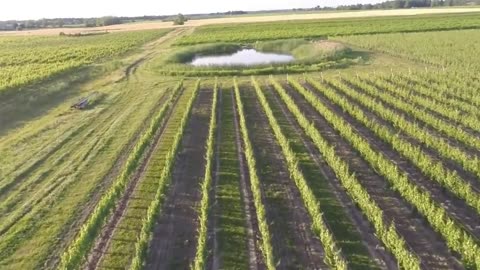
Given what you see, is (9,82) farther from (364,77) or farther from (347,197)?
(347,197)

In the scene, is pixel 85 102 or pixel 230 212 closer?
pixel 230 212

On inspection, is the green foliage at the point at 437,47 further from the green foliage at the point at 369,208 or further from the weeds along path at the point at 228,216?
the weeds along path at the point at 228,216

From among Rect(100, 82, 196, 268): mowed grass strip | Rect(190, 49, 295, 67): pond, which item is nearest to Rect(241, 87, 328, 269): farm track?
Rect(100, 82, 196, 268): mowed grass strip

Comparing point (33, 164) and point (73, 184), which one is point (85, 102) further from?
point (73, 184)

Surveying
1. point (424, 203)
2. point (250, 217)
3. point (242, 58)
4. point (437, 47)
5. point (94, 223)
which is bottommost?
point (242, 58)

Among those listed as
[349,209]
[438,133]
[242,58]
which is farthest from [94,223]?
[242,58]

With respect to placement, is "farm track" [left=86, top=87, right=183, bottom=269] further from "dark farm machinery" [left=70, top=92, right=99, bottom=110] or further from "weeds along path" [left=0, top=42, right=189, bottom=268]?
"dark farm machinery" [left=70, top=92, right=99, bottom=110]
